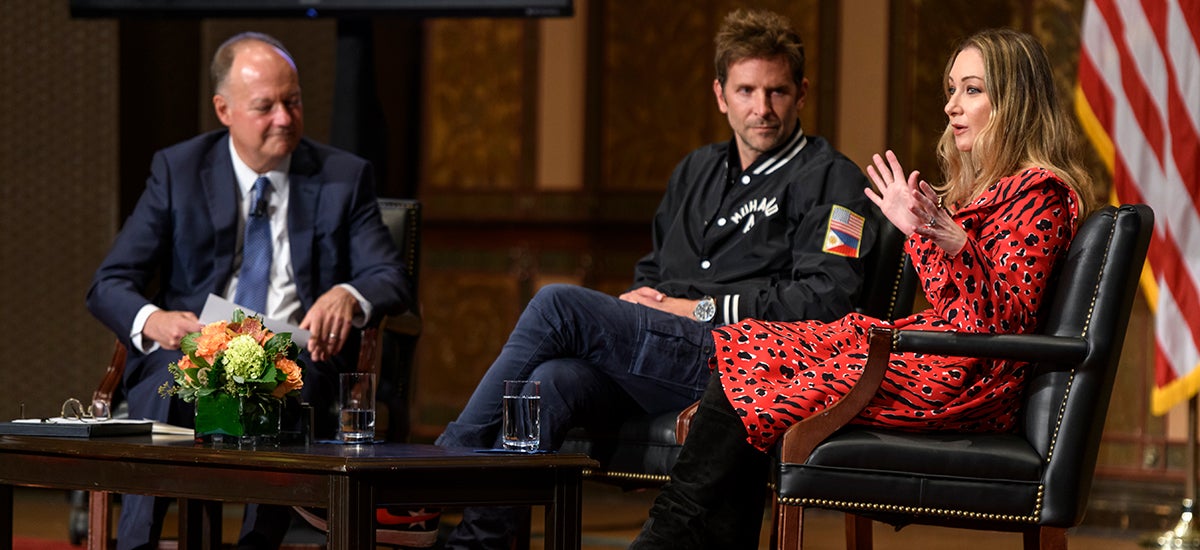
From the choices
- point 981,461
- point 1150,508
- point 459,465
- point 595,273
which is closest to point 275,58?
point 459,465

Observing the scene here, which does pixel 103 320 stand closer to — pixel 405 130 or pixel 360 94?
pixel 360 94

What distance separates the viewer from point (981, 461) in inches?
97.0

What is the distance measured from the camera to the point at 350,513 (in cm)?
220

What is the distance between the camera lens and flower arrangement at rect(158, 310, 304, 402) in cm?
253

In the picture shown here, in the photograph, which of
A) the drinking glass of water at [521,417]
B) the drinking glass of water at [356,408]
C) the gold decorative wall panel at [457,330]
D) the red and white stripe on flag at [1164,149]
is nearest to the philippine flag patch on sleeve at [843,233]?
the drinking glass of water at [521,417]

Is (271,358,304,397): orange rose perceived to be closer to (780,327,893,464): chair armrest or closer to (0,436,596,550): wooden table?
(0,436,596,550): wooden table

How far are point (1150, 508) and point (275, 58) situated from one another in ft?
10.3

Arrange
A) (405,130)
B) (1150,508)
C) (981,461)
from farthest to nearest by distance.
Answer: (405,130) < (1150,508) < (981,461)

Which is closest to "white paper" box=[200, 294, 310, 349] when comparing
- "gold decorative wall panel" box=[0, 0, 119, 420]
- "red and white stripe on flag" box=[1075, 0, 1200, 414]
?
"gold decorative wall panel" box=[0, 0, 119, 420]

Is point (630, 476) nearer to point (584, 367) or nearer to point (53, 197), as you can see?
point (584, 367)

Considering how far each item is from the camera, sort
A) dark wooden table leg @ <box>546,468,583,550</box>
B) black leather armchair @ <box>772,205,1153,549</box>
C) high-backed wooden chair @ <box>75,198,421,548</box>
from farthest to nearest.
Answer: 1. high-backed wooden chair @ <box>75,198,421,548</box>
2. black leather armchair @ <box>772,205,1153,549</box>
3. dark wooden table leg @ <box>546,468,583,550</box>

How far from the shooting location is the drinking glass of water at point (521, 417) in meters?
2.47

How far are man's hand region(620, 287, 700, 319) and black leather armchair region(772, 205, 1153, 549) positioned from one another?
62 centimetres

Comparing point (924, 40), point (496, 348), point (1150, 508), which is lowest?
point (1150, 508)
